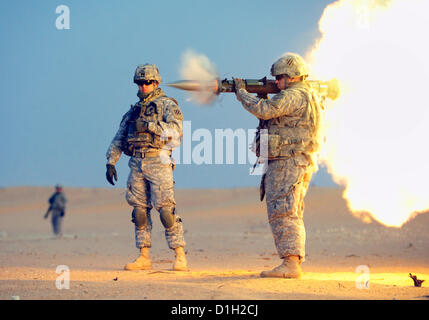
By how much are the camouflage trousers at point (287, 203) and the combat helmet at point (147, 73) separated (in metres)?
2.50

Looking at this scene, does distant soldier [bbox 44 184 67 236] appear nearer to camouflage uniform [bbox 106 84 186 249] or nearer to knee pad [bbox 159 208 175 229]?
camouflage uniform [bbox 106 84 186 249]

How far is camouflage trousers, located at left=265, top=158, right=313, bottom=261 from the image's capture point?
24.4 feet

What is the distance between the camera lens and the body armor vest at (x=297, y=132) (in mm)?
7555

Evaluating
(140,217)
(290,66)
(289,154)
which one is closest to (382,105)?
(290,66)

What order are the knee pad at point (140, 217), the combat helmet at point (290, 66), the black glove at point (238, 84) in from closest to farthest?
the combat helmet at point (290, 66) → the black glove at point (238, 84) → the knee pad at point (140, 217)

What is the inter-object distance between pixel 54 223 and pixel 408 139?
13243 mm

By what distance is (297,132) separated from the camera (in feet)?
24.9

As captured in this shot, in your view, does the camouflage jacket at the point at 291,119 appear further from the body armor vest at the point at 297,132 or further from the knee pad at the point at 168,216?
the knee pad at the point at 168,216

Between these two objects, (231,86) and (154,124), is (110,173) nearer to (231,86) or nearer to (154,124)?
(154,124)

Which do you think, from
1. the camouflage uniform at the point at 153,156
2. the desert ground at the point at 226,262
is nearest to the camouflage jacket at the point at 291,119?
the desert ground at the point at 226,262

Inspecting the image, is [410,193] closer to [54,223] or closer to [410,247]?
[410,247]

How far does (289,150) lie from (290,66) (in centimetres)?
100

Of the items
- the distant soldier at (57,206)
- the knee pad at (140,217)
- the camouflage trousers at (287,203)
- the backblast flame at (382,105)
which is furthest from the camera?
the distant soldier at (57,206)

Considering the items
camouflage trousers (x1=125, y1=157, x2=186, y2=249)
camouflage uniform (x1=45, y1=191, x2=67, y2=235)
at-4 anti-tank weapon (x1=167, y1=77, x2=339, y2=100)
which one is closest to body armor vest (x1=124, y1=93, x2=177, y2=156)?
camouflage trousers (x1=125, y1=157, x2=186, y2=249)
